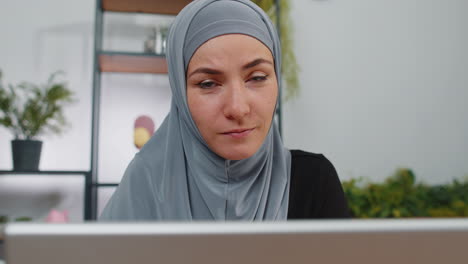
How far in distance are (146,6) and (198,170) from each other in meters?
1.49

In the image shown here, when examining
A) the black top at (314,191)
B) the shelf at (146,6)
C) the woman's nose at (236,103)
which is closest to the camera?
the woman's nose at (236,103)

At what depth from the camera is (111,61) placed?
1887 millimetres

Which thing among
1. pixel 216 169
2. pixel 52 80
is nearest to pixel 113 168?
pixel 52 80

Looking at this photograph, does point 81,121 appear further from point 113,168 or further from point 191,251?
→ point 191,251

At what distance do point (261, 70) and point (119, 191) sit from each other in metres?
0.34

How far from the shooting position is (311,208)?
0.83m

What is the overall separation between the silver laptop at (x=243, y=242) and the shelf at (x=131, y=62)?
65.5 inches

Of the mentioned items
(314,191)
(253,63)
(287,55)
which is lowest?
(314,191)

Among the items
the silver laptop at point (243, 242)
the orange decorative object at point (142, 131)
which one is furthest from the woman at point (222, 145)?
the orange decorative object at point (142, 131)

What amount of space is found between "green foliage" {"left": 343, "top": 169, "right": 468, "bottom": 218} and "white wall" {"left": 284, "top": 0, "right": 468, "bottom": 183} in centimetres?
11

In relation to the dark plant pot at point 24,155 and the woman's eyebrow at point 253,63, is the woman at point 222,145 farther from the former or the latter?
the dark plant pot at point 24,155

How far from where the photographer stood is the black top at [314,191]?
0.82 meters

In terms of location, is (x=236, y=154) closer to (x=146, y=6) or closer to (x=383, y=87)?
(x=146, y=6)

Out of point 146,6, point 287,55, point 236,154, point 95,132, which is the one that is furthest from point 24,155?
point 236,154
